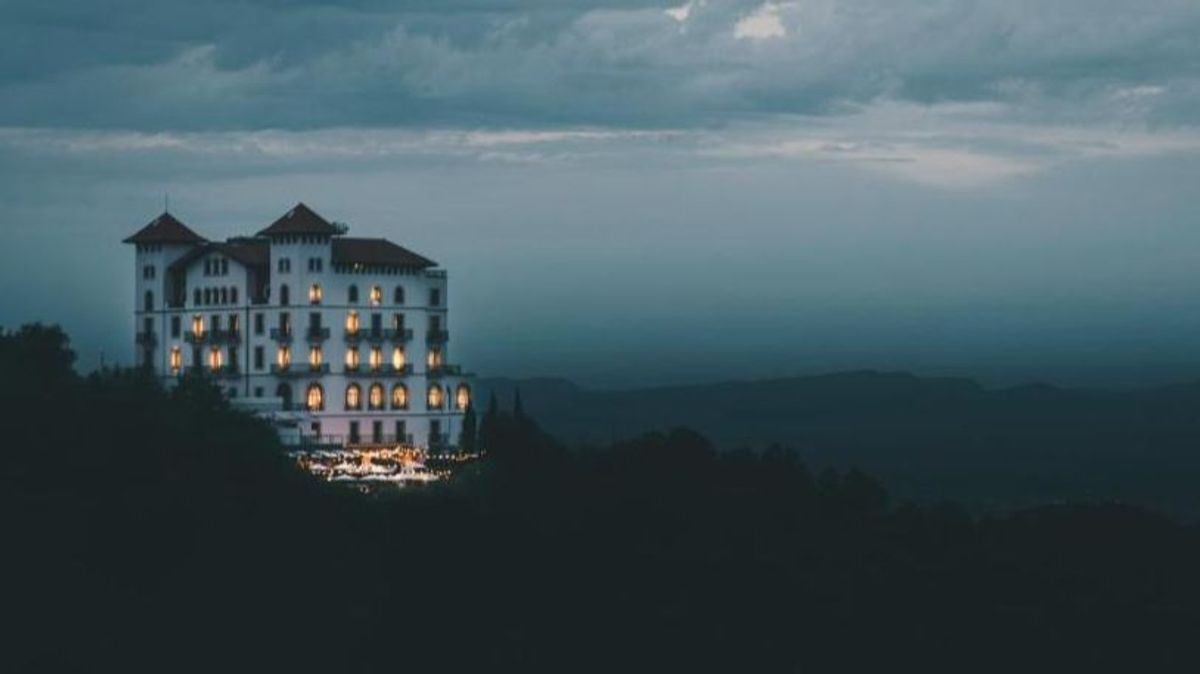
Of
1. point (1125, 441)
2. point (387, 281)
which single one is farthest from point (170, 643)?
point (1125, 441)

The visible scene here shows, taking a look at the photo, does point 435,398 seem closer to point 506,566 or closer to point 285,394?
point 285,394

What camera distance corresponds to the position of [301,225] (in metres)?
93.1

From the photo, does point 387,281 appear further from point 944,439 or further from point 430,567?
point 944,439

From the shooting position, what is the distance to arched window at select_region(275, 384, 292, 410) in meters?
92.9

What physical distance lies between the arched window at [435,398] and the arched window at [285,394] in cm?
511

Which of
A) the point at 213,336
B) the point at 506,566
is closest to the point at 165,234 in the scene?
the point at 213,336

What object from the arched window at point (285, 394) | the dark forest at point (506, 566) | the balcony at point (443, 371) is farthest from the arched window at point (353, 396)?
the dark forest at point (506, 566)

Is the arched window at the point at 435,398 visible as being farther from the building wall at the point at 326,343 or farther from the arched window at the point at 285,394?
the arched window at the point at 285,394

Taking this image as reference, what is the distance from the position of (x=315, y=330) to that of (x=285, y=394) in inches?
99.0

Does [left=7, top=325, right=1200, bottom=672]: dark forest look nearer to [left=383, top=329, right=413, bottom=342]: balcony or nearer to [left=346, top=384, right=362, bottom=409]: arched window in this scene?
[left=346, top=384, right=362, bottom=409]: arched window

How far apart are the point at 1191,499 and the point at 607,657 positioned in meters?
85.5

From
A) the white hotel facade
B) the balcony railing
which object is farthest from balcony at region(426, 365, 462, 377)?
the balcony railing

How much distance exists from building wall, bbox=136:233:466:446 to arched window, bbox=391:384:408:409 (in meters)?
0.16

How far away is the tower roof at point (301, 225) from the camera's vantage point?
9275cm
